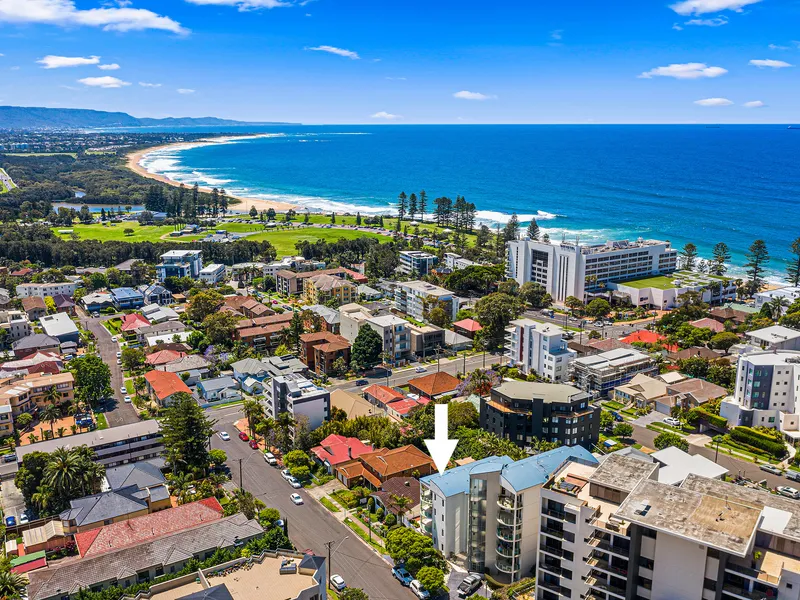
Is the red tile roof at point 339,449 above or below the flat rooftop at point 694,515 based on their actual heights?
below

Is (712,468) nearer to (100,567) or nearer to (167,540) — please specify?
(167,540)

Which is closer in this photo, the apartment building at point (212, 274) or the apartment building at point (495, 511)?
the apartment building at point (495, 511)

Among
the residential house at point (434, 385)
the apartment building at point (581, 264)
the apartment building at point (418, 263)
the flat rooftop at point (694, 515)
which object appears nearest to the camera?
the flat rooftop at point (694, 515)

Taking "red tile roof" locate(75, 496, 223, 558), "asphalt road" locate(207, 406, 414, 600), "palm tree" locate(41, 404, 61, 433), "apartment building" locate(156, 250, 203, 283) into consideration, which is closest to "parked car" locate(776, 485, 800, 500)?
"asphalt road" locate(207, 406, 414, 600)

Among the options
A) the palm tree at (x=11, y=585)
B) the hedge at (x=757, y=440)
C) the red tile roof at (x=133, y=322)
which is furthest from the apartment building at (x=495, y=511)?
the red tile roof at (x=133, y=322)

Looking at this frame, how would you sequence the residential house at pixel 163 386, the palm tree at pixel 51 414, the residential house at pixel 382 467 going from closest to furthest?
the residential house at pixel 382 467, the palm tree at pixel 51 414, the residential house at pixel 163 386

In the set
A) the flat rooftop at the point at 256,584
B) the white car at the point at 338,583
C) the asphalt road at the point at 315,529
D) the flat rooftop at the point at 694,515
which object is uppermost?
the flat rooftop at the point at 694,515

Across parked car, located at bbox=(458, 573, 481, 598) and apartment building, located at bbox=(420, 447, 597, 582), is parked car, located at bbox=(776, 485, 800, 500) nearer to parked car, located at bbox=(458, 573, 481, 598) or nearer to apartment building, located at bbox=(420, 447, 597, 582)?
apartment building, located at bbox=(420, 447, 597, 582)

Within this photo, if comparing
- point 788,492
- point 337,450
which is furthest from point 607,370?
point 337,450

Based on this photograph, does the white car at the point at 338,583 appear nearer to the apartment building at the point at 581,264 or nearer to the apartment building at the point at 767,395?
the apartment building at the point at 767,395
